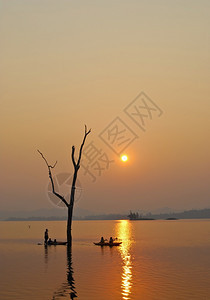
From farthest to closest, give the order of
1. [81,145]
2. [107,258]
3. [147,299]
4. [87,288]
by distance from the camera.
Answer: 1. [81,145]
2. [107,258]
3. [87,288]
4. [147,299]

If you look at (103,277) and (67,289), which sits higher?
(103,277)

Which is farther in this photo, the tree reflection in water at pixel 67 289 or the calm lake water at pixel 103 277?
the calm lake water at pixel 103 277

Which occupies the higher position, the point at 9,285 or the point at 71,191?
the point at 71,191

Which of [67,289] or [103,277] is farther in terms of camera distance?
[103,277]

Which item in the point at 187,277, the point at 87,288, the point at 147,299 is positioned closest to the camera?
the point at 147,299

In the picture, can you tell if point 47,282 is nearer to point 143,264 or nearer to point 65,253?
point 143,264

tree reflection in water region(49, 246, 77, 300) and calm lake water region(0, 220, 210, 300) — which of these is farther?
calm lake water region(0, 220, 210, 300)

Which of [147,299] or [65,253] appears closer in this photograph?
[147,299]

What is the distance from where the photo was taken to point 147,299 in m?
28.6

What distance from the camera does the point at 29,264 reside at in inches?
1884

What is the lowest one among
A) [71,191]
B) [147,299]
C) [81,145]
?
[147,299]

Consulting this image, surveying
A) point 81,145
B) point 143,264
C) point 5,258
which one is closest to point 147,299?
point 143,264

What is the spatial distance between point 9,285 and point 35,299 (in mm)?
5998

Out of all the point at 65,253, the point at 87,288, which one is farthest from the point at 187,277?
the point at 65,253
